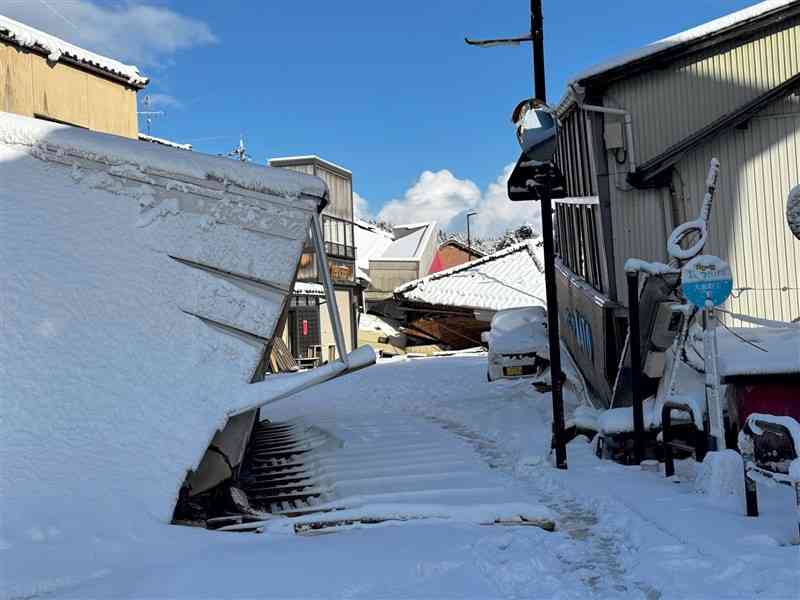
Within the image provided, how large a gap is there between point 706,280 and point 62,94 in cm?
1245

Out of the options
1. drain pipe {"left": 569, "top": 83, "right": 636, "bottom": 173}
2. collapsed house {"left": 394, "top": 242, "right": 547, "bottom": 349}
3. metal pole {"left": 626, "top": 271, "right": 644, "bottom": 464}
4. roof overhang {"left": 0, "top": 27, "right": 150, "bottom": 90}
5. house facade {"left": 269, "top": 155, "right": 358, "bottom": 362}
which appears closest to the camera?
metal pole {"left": 626, "top": 271, "right": 644, "bottom": 464}

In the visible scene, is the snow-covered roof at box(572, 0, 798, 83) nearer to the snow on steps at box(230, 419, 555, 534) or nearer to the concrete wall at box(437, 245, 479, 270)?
the snow on steps at box(230, 419, 555, 534)

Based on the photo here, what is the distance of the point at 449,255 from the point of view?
42.4 m

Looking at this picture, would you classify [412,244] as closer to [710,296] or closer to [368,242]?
[368,242]

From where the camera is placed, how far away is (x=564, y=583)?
3650 mm

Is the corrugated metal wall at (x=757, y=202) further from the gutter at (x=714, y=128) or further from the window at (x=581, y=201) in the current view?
the window at (x=581, y=201)

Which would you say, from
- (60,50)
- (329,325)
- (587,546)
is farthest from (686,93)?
(329,325)

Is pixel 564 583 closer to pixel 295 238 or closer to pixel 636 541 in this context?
pixel 636 541

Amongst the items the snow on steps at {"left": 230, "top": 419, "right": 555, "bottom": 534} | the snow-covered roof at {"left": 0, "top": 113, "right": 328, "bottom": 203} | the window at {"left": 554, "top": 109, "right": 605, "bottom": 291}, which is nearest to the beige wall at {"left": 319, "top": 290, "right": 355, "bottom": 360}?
the window at {"left": 554, "top": 109, "right": 605, "bottom": 291}

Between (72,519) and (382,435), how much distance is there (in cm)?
512

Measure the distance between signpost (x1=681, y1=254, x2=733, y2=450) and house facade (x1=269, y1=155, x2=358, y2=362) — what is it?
18856 mm

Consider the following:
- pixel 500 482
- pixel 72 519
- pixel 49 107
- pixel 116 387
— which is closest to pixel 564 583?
Answer: pixel 500 482

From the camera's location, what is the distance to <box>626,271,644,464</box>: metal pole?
635cm

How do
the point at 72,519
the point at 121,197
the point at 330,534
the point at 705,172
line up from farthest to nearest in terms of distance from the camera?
the point at 705,172, the point at 121,197, the point at 330,534, the point at 72,519
